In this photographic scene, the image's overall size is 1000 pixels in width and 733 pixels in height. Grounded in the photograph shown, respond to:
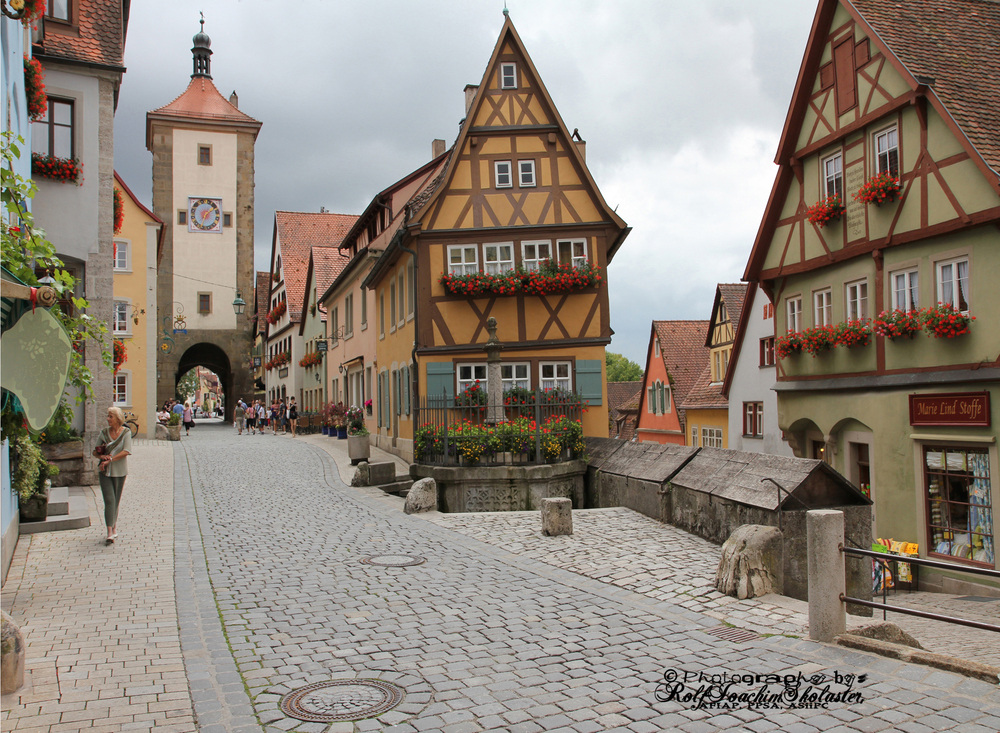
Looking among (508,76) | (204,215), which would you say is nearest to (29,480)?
(508,76)

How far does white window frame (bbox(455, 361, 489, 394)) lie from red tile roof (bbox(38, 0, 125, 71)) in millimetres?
9404

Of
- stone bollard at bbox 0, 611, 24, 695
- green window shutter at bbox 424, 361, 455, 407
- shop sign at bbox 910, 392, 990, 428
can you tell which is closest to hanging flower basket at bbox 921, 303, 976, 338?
shop sign at bbox 910, 392, 990, 428

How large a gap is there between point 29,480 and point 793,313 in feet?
53.4

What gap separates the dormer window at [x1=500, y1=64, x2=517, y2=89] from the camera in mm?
20219

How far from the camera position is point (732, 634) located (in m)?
6.21

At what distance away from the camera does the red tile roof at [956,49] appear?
1416 centimetres

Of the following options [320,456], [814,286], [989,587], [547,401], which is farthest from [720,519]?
[320,456]

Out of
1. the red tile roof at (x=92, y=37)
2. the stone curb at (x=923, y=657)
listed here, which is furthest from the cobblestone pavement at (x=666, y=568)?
the red tile roof at (x=92, y=37)

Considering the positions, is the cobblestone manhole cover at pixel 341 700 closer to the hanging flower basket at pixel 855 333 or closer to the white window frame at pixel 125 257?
the hanging flower basket at pixel 855 333

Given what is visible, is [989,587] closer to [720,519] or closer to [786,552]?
[720,519]

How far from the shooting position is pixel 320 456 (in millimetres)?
22469

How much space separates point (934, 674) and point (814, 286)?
1473cm

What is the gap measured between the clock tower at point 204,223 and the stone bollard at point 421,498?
117 feet

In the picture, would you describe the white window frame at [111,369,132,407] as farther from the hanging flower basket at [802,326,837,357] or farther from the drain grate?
the drain grate
